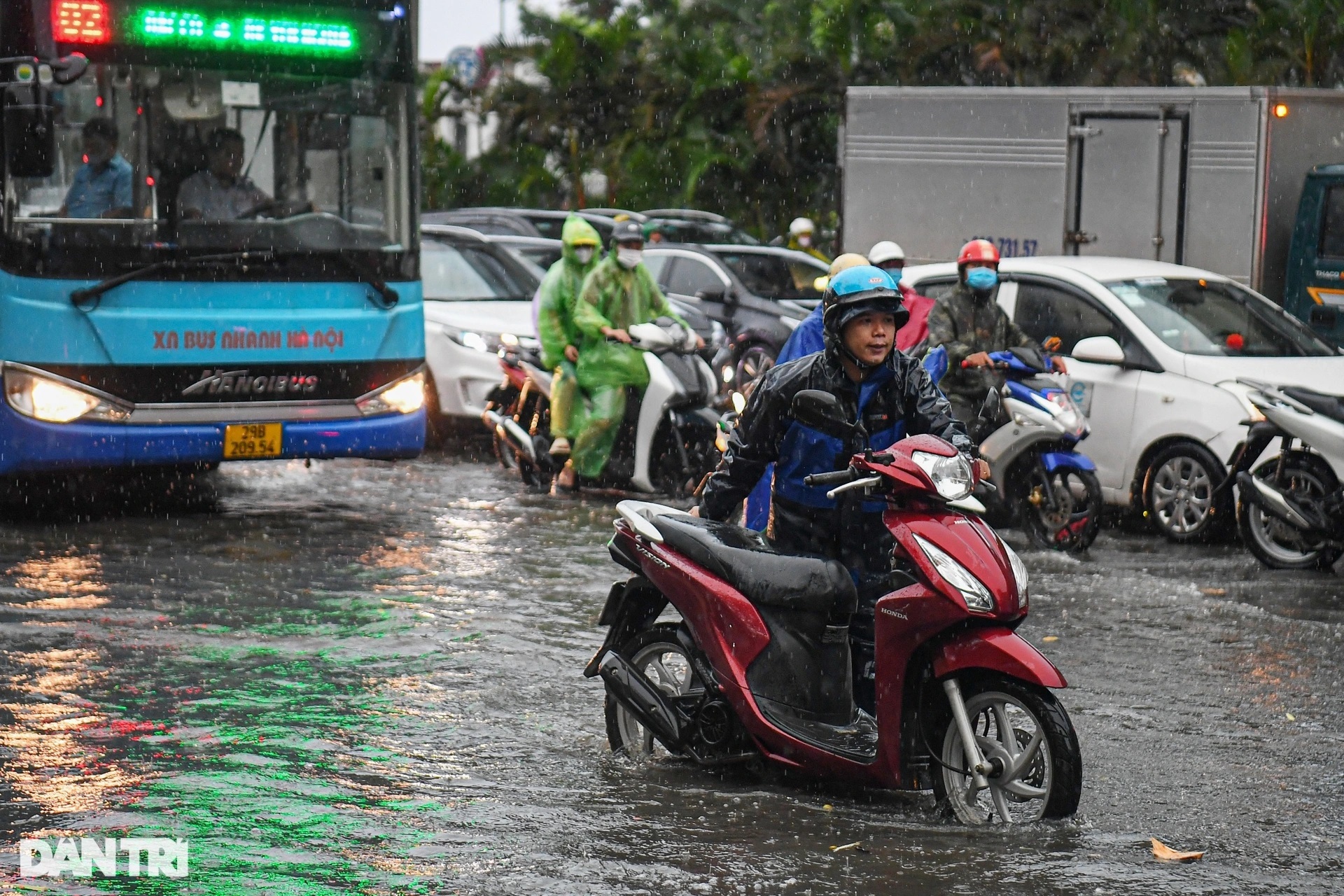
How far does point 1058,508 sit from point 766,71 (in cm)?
1862

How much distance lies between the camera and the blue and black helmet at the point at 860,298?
18.1ft

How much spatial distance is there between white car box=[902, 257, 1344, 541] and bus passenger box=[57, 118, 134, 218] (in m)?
4.84

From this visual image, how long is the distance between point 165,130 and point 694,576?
6.17 meters

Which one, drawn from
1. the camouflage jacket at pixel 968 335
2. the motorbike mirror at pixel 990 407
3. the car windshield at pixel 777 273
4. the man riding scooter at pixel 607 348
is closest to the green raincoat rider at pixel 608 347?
the man riding scooter at pixel 607 348

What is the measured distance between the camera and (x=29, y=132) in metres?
10.0

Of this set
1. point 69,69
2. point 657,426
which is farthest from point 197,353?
point 657,426

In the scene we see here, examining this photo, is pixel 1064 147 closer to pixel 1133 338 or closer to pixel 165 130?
pixel 1133 338

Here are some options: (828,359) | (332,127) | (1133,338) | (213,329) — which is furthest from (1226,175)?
(828,359)

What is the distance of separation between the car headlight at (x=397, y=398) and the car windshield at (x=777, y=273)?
6600 millimetres

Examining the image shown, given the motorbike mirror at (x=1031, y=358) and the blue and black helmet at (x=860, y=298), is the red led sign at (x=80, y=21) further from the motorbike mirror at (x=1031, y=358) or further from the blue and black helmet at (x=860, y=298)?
the blue and black helmet at (x=860, y=298)

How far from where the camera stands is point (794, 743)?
18.0ft

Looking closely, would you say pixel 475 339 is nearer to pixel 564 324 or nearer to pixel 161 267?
pixel 564 324

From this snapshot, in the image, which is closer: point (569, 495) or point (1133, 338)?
point (1133, 338)

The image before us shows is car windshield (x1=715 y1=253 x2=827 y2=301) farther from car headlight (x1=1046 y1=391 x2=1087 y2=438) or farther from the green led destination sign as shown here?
car headlight (x1=1046 y1=391 x2=1087 y2=438)
